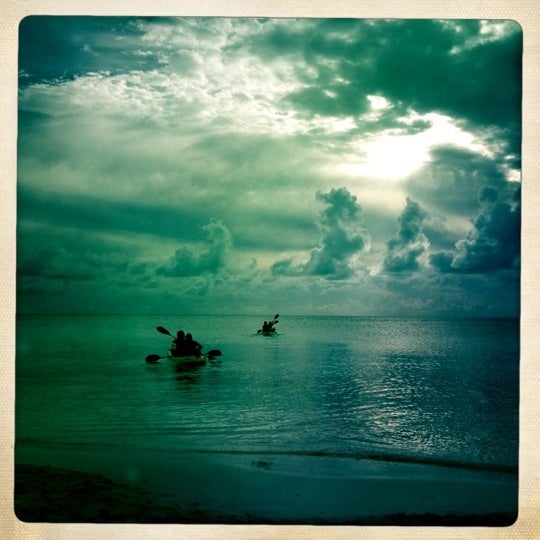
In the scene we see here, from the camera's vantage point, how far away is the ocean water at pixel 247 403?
2533 mm

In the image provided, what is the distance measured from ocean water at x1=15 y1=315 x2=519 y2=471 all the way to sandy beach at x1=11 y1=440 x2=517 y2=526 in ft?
0.31

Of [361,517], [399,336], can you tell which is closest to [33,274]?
[361,517]

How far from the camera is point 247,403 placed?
131 inches

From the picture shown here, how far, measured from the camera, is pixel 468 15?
7.75ft

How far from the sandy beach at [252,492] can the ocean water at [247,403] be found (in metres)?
0.09

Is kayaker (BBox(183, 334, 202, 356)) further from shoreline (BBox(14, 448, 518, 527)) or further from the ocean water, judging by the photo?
shoreline (BBox(14, 448, 518, 527))

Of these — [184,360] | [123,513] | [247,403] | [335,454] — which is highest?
[184,360]

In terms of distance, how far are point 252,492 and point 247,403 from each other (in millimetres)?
927

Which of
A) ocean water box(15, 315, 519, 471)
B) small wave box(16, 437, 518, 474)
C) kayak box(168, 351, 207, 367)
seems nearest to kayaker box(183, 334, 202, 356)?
kayak box(168, 351, 207, 367)

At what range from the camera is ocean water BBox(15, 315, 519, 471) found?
253 centimetres

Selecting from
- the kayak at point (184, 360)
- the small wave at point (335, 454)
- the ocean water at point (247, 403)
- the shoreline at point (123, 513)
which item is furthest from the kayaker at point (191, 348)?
the shoreline at point (123, 513)

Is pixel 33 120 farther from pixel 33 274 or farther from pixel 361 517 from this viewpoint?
pixel 361 517

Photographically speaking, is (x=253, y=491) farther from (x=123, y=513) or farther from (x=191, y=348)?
(x=191, y=348)

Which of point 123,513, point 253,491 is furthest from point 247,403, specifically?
point 123,513
